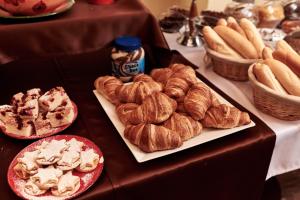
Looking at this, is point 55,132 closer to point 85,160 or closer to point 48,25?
point 85,160

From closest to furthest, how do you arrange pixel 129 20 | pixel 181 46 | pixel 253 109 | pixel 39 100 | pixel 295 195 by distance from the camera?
1. pixel 39 100
2. pixel 253 109
3. pixel 129 20
4. pixel 181 46
5. pixel 295 195

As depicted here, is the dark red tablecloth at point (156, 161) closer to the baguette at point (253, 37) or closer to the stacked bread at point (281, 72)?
the stacked bread at point (281, 72)

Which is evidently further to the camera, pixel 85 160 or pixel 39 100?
pixel 39 100

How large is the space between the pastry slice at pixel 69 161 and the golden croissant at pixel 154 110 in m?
0.14

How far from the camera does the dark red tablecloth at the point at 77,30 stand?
2.68ft

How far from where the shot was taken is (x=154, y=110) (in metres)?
0.66

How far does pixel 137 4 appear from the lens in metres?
0.95

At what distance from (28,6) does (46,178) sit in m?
0.46

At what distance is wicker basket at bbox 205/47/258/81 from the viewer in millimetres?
857

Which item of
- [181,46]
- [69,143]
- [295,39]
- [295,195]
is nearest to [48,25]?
[69,143]

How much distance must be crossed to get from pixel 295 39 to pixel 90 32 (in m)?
0.64

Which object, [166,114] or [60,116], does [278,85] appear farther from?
[60,116]

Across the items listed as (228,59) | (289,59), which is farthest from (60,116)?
(289,59)

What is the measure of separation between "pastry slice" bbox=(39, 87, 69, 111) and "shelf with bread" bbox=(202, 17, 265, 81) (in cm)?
44
